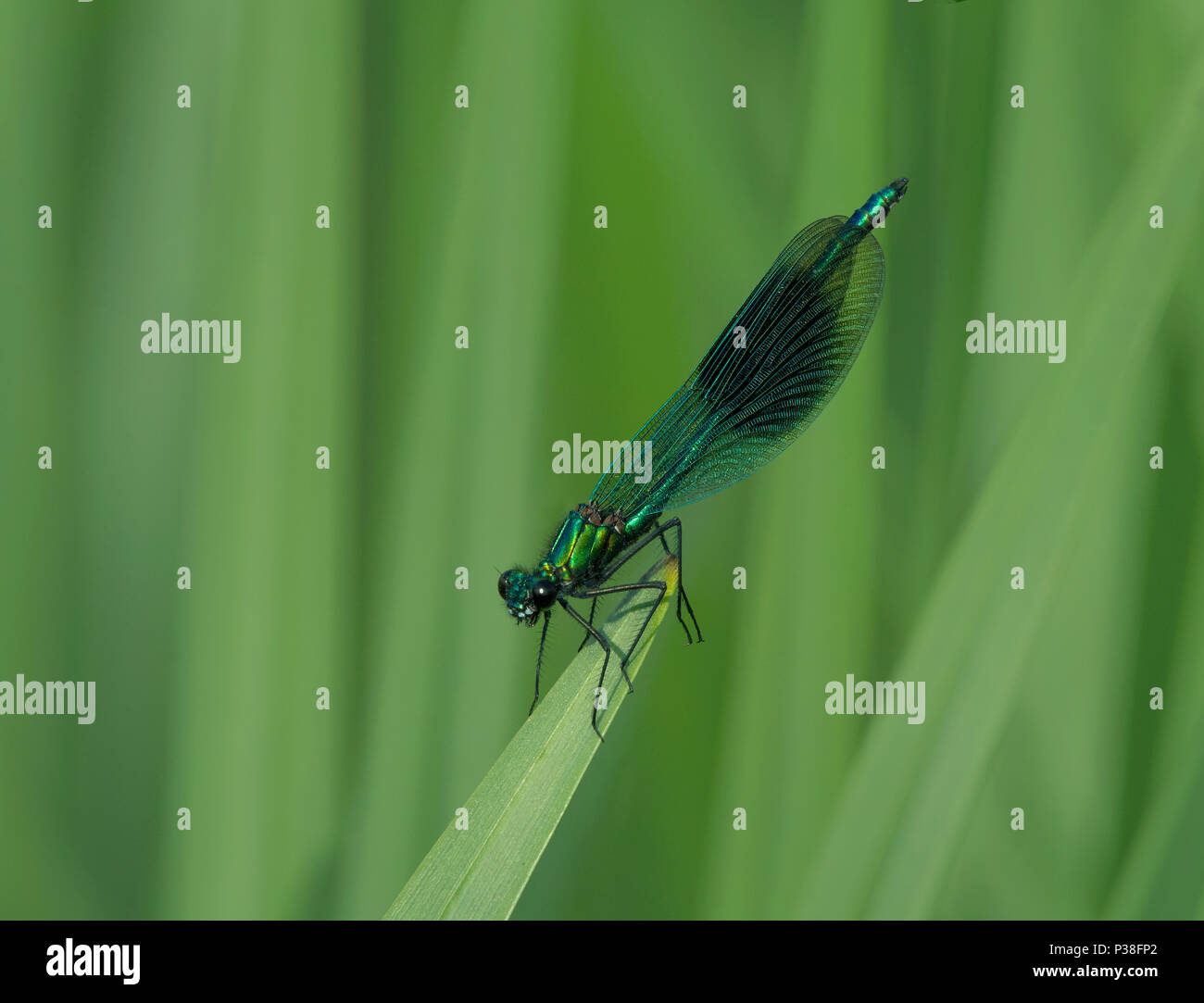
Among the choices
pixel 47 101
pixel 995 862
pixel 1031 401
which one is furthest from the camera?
pixel 47 101

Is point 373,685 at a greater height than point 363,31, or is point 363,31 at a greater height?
point 363,31

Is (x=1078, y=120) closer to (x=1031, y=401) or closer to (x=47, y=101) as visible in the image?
(x=1031, y=401)

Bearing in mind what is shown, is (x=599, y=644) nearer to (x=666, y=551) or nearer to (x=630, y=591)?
(x=630, y=591)

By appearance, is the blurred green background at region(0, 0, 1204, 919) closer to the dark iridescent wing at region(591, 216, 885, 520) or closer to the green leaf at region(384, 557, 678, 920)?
the dark iridescent wing at region(591, 216, 885, 520)

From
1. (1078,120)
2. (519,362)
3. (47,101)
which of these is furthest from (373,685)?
(1078,120)

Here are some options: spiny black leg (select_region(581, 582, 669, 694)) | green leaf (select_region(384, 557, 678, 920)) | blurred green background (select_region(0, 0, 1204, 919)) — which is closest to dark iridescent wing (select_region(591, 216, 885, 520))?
blurred green background (select_region(0, 0, 1204, 919))

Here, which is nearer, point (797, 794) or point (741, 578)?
point (797, 794)

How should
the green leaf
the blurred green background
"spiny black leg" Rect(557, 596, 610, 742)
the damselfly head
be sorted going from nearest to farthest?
the green leaf, "spiny black leg" Rect(557, 596, 610, 742), the blurred green background, the damselfly head
